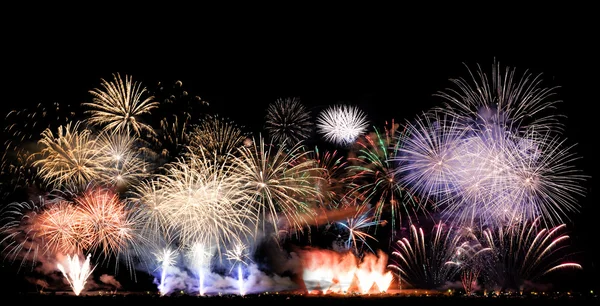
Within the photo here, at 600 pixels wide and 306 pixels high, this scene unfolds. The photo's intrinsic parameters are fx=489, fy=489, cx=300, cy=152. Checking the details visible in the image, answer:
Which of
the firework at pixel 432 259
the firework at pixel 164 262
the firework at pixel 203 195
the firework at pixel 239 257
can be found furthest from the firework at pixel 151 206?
the firework at pixel 432 259

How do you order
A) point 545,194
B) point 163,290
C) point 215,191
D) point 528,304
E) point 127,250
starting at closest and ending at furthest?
point 545,194 → point 528,304 → point 215,191 → point 163,290 → point 127,250

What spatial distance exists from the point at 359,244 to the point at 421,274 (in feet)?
22.9

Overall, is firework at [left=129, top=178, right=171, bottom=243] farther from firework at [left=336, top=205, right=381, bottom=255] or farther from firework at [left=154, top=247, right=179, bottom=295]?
firework at [left=336, top=205, right=381, bottom=255]

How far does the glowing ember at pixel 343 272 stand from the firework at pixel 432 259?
179 cm

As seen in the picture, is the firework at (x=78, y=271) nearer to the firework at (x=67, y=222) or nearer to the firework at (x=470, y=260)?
the firework at (x=67, y=222)

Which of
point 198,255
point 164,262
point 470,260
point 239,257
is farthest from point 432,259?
point 164,262

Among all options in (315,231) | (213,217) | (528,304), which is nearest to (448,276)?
(315,231)

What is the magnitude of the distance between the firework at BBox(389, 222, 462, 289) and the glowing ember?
1.79 metres

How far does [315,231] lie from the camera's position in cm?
5316

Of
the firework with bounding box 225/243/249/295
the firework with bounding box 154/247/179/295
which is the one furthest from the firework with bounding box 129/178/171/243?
the firework with bounding box 225/243/249/295

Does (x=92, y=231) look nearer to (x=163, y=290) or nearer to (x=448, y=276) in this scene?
(x=163, y=290)

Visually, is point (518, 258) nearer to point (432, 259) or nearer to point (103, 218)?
point (432, 259)

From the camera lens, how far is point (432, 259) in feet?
154

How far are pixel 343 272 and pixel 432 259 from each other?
29.2 feet
